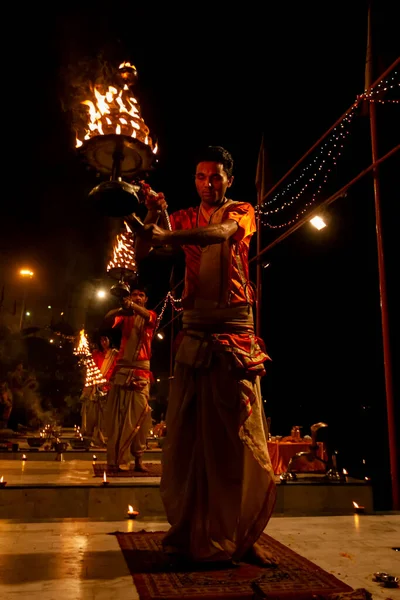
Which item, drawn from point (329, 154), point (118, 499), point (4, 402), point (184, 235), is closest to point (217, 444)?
point (184, 235)

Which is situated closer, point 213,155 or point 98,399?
point 213,155

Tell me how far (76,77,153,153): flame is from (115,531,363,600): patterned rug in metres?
2.22

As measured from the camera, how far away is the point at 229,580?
8.04ft

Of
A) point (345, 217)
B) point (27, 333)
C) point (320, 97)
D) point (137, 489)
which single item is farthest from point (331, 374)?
point (27, 333)

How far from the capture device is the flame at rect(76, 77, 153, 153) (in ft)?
8.59

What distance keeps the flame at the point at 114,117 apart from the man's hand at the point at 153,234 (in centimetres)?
45

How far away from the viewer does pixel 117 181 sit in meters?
2.34

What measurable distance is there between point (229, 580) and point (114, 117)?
245 cm

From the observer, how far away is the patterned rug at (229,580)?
223cm

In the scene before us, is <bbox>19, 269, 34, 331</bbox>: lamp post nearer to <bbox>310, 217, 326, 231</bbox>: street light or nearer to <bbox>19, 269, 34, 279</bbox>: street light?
<bbox>19, 269, 34, 279</bbox>: street light

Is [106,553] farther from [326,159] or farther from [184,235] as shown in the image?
[326,159]

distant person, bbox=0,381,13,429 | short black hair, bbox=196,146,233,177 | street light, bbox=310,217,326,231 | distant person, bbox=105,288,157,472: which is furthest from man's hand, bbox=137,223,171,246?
distant person, bbox=0,381,13,429

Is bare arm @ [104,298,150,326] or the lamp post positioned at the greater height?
the lamp post

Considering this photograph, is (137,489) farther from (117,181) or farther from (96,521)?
(117,181)
